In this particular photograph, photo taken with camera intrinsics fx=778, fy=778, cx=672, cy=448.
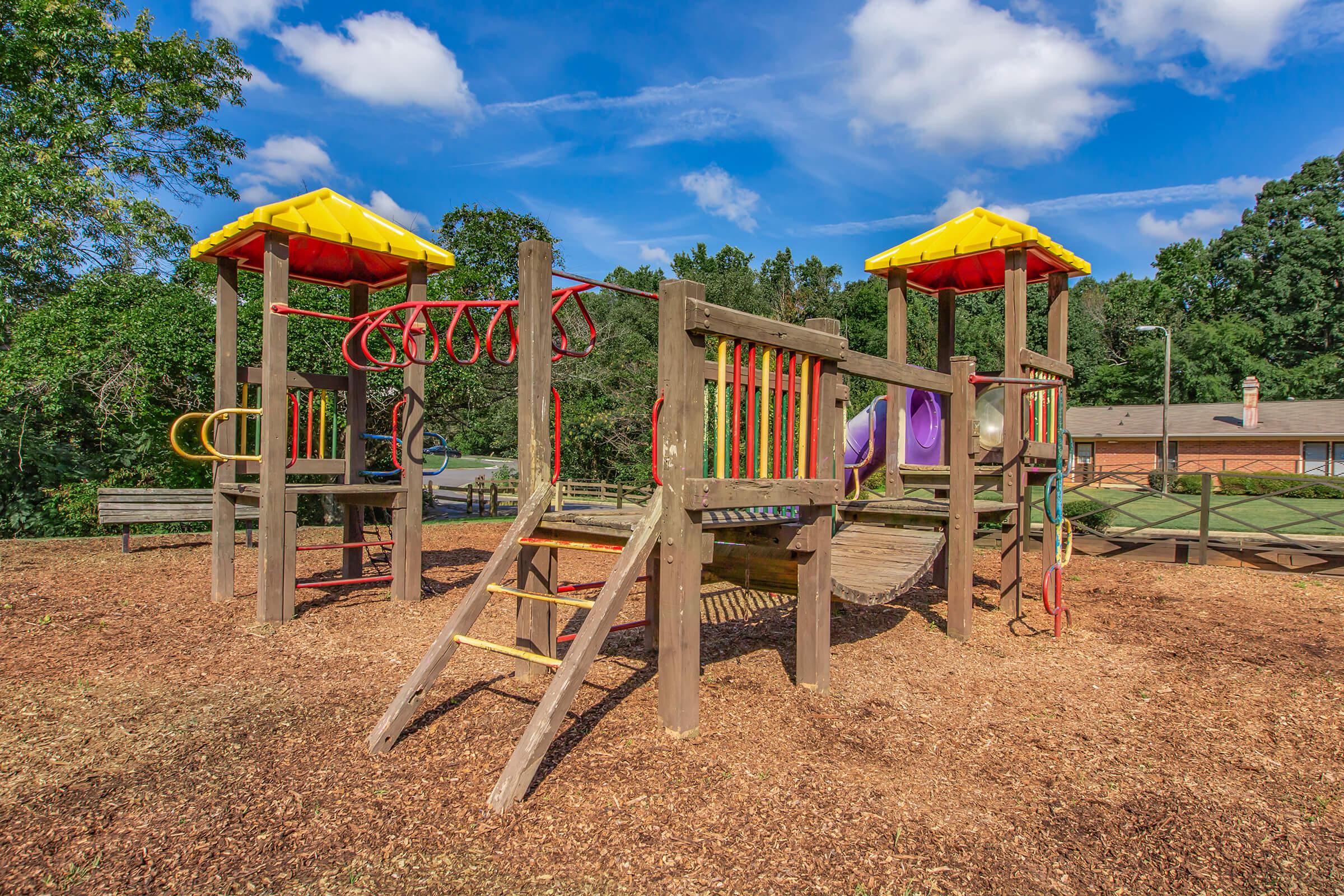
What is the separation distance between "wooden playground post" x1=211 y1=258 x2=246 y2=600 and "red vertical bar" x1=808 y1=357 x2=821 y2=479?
5.64m

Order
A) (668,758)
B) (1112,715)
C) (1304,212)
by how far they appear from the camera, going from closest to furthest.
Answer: (668,758), (1112,715), (1304,212)

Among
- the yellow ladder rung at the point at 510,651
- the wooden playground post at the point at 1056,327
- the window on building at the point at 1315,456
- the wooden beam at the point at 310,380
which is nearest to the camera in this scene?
the yellow ladder rung at the point at 510,651

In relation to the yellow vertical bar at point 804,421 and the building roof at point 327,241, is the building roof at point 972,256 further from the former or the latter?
the building roof at point 327,241

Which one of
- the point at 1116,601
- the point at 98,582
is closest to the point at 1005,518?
the point at 1116,601

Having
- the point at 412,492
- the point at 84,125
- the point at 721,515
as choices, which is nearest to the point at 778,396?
the point at 721,515

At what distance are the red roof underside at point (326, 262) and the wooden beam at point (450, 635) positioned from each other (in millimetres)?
3958

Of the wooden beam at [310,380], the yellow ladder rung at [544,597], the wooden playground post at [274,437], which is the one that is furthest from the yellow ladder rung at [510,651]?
the wooden beam at [310,380]

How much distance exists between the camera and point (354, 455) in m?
8.13

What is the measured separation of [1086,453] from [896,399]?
3795cm

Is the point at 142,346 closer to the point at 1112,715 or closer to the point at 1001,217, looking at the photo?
the point at 1001,217

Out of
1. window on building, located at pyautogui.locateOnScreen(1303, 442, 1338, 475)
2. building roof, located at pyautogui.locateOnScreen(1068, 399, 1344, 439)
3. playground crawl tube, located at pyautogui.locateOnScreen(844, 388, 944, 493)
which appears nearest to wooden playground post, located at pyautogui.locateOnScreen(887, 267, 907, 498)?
playground crawl tube, located at pyautogui.locateOnScreen(844, 388, 944, 493)

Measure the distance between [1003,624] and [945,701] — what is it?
8.93ft

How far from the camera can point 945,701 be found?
5.03 meters

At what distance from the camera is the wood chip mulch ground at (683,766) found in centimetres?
289
